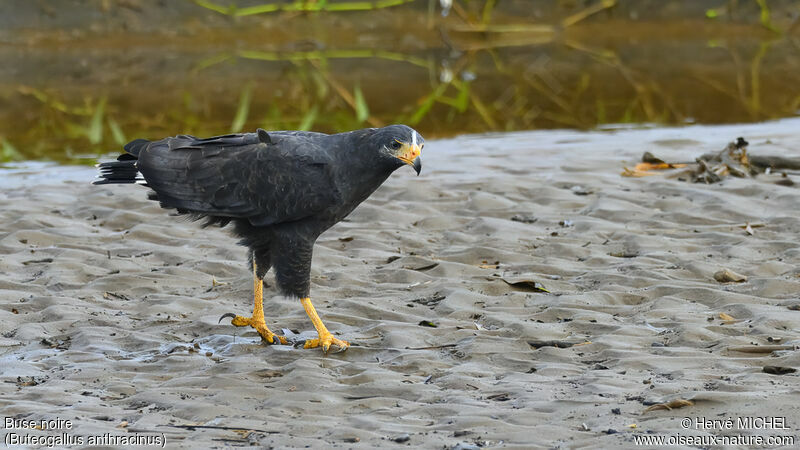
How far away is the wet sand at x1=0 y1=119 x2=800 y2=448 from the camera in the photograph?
13.3 feet

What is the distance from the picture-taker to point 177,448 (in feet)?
12.4

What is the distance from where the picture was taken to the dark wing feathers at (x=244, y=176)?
5.00 meters

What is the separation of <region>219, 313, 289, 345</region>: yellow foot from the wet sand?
0.06m

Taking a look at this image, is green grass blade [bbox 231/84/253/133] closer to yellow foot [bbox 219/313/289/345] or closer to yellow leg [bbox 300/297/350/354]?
yellow foot [bbox 219/313/289/345]

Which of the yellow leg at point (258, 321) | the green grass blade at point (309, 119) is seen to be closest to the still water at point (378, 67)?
the green grass blade at point (309, 119)

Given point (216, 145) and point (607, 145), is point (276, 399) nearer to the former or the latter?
point (216, 145)

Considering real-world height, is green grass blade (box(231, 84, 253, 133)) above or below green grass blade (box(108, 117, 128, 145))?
above

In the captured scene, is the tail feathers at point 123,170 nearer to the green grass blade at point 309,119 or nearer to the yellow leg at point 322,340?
the yellow leg at point 322,340

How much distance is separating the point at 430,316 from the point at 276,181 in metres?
1.10

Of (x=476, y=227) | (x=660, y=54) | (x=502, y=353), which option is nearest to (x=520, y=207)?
(x=476, y=227)

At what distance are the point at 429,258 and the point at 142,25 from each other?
13.2 meters

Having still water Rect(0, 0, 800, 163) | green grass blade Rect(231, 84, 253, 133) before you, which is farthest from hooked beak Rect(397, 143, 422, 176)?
green grass blade Rect(231, 84, 253, 133)

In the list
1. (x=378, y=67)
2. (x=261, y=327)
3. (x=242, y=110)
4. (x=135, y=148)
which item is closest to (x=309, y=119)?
(x=242, y=110)

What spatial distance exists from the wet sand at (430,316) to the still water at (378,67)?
321cm
